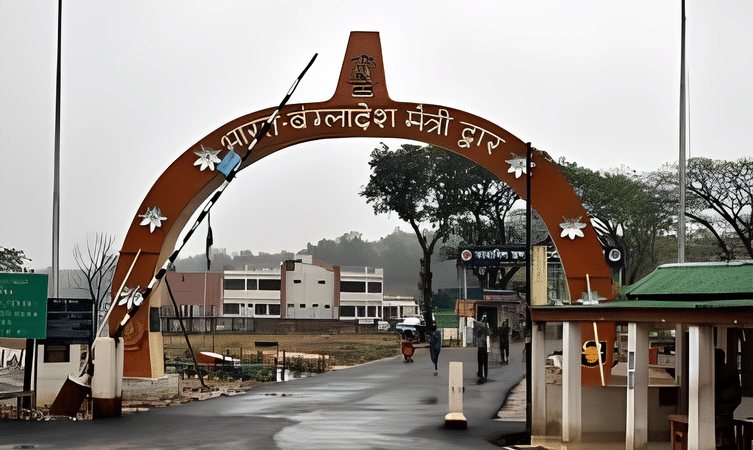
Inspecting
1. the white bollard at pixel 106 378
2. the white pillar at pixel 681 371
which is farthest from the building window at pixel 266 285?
the white pillar at pixel 681 371

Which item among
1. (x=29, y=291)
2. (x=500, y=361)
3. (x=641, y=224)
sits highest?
(x=641, y=224)

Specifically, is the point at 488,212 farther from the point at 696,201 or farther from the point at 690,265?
the point at 690,265

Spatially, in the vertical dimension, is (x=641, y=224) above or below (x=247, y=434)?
above

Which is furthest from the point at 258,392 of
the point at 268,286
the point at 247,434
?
the point at 268,286

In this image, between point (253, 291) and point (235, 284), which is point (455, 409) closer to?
point (253, 291)

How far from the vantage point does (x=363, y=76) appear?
24312mm

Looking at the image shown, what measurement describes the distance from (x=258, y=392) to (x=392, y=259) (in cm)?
14972

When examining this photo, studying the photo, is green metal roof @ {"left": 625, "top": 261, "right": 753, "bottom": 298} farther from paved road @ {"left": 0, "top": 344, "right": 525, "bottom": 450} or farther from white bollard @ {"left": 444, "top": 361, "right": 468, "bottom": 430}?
white bollard @ {"left": 444, "top": 361, "right": 468, "bottom": 430}

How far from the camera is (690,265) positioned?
17.0 meters

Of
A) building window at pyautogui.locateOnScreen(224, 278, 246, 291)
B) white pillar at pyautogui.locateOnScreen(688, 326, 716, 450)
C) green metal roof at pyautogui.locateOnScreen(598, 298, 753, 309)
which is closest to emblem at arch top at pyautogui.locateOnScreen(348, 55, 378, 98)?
green metal roof at pyautogui.locateOnScreen(598, 298, 753, 309)

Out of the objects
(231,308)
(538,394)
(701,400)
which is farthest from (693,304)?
(231,308)

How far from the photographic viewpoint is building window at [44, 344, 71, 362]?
2273 centimetres

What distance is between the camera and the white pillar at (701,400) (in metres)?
14.2

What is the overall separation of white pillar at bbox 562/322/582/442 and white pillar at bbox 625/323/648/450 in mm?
1114
